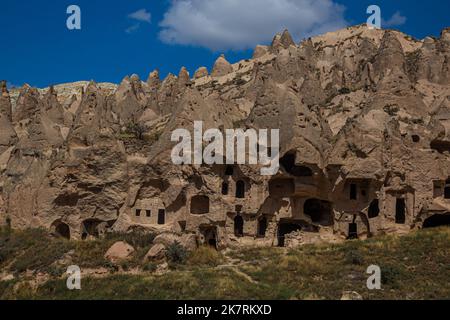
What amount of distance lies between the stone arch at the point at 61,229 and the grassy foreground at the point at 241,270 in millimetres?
950

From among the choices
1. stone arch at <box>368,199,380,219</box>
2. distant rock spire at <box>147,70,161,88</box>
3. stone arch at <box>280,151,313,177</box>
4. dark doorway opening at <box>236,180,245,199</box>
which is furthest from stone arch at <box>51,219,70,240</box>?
distant rock spire at <box>147,70,161,88</box>

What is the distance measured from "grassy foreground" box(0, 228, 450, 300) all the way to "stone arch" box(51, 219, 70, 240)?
95 cm

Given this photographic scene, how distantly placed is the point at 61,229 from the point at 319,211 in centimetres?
1700

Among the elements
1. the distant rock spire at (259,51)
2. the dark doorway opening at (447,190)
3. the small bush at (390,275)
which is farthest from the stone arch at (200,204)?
the distant rock spire at (259,51)

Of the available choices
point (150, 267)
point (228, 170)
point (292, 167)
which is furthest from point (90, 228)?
point (292, 167)

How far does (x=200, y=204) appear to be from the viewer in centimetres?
3384

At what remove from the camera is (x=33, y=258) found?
99.7ft

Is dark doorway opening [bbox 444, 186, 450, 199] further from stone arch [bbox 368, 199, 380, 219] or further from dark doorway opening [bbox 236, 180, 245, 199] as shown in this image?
dark doorway opening [bbox 236, 180, 245, 199]

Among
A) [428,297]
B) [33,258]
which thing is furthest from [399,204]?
[33,258]

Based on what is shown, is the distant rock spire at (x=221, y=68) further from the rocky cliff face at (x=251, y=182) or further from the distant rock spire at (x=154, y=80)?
the rocky cliff face at (x=251, y=182)

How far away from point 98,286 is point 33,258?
742 centimetres

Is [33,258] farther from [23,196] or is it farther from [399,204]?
[399,204]

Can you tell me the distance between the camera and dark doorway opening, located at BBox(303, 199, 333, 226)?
34.3m

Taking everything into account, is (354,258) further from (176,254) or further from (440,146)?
(440,146)
